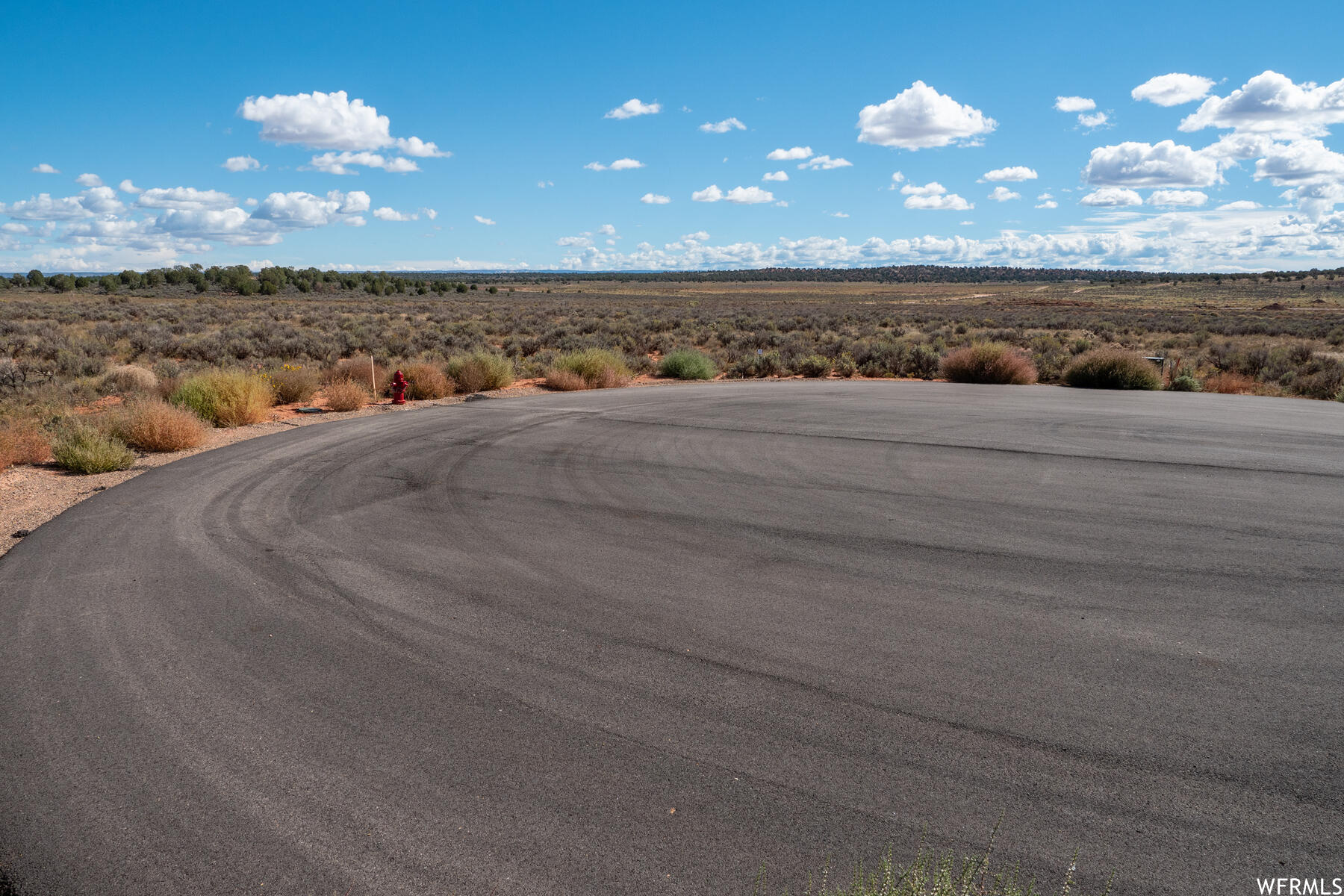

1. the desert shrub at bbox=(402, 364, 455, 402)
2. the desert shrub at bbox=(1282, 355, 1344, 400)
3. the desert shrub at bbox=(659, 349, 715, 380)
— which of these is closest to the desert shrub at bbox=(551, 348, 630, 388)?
the desert shrub at bbox=(659, 349, 715, 380)

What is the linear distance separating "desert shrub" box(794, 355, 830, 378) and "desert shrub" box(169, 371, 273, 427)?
17.5m

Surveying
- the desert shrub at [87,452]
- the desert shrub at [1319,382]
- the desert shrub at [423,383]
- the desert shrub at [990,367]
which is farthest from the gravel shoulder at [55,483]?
the desert shrub at [1319,382]

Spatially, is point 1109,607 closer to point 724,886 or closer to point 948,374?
point 724,886

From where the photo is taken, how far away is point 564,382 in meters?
21.8

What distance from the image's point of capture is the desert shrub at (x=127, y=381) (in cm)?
1797

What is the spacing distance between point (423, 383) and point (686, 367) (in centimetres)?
910

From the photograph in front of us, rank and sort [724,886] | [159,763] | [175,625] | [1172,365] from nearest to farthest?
[724,886]
[159,763]
[175,625]
[1172,365]

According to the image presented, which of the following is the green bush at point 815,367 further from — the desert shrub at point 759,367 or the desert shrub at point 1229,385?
the desert shrub at point 1229,385

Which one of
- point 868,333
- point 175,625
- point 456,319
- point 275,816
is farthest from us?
point 456,319

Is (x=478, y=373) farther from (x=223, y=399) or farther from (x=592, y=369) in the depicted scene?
(x=223, y=399)

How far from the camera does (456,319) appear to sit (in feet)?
157

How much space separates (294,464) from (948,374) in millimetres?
19832

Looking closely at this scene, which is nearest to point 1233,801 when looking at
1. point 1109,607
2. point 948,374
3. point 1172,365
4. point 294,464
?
point 1109,607
